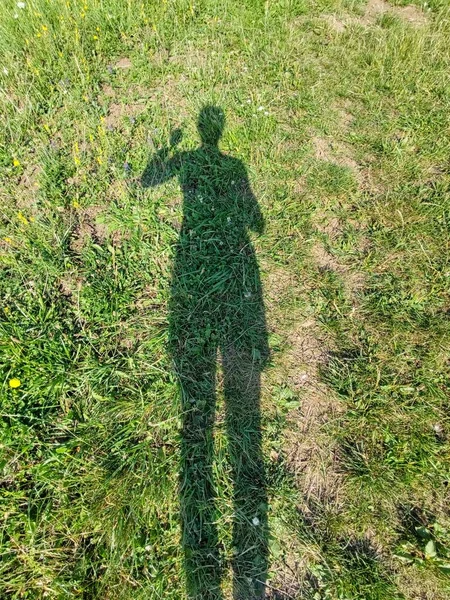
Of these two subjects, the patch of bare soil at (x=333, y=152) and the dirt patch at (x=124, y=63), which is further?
the dirt patch at (x=124, y=63)

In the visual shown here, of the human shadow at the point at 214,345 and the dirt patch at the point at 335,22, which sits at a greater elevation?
the dirt patch at the point at 335,22

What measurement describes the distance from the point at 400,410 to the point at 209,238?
2.00m

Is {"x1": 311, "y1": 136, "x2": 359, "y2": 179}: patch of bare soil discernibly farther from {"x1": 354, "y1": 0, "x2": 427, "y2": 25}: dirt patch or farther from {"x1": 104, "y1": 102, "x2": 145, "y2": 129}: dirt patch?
{"x1": 354, "y1": 0, "x2": 427, "y2": 25}: dirt patch

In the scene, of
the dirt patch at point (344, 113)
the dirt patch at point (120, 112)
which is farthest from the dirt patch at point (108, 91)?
the dirt patch at point (344, 113)

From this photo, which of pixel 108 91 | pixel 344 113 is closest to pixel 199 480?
pixel 344 113

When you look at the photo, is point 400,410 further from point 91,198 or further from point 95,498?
point 91,198

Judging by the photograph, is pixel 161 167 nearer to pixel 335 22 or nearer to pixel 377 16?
pixel 335 22

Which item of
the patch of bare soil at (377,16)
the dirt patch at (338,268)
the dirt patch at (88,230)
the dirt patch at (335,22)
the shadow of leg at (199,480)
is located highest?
the patch of bare soil at (377,16)

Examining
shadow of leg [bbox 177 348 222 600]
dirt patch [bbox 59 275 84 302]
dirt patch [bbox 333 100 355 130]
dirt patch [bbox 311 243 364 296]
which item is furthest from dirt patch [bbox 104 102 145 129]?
shadow of leg [bbox 177 348 222 600]

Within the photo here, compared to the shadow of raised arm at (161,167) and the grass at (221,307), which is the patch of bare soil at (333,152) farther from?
the shadow of raised arm at (161,167)

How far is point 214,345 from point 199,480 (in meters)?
0.93

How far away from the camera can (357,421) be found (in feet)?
8.37

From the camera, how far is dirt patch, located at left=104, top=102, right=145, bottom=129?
408 centimetres

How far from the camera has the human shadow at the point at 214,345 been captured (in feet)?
7.04
